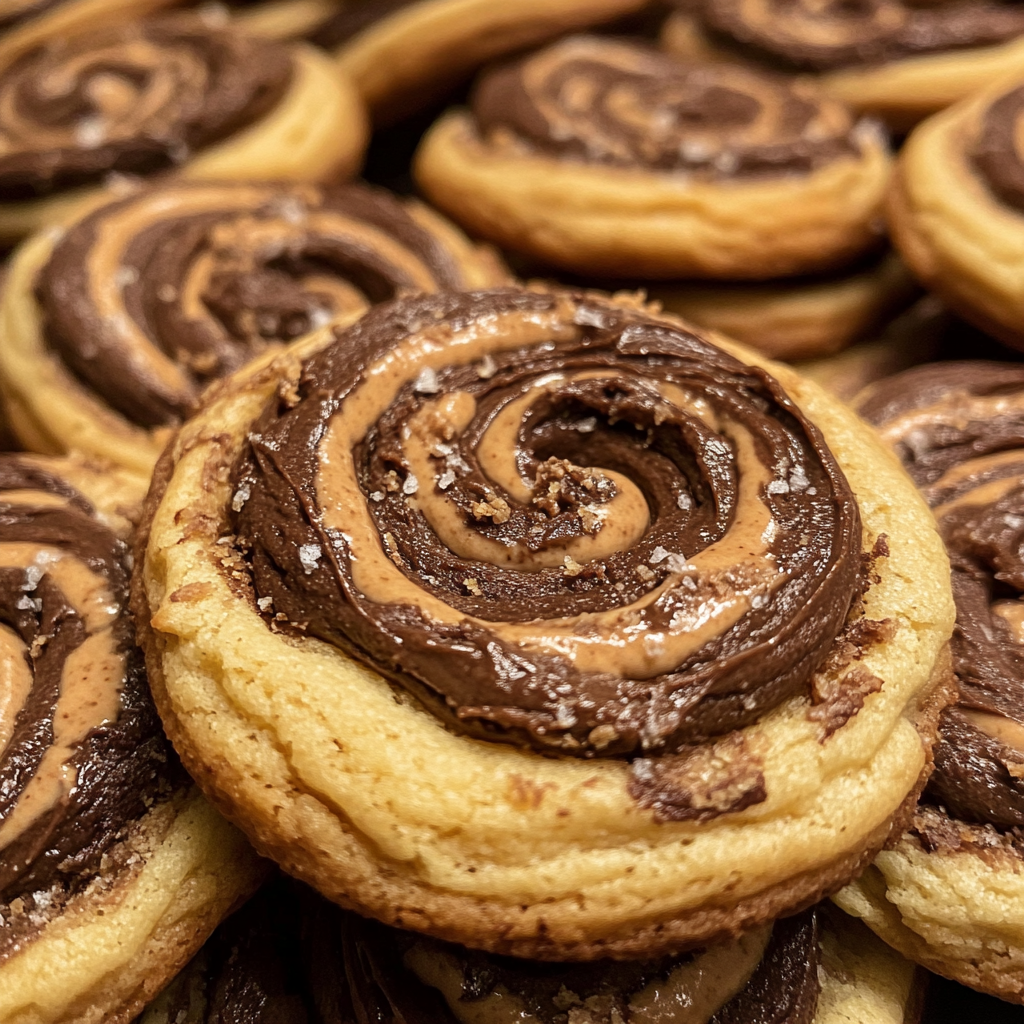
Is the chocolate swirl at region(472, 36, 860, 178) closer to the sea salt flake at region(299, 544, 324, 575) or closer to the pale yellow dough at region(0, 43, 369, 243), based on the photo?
the pale yellow dough at region(0, 43, 369, 243)

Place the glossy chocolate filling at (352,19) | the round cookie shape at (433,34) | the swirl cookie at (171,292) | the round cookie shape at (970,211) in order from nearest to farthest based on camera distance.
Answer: the swirl cookie at (171,292) < the round cookie shape at (970,211) < the round cookie shape at (433,34) < the glossy chocolate filling at (352,19)

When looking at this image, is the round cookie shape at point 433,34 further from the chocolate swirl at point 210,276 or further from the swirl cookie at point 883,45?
the chocolate swirl at point 210,276

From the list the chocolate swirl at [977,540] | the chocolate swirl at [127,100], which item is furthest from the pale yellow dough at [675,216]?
the chocolate swirl at [127,100]

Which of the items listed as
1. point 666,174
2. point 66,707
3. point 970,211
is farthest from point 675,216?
point 66,707

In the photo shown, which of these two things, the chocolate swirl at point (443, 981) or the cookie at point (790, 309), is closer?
the chocolate swirl at point (443, 981)

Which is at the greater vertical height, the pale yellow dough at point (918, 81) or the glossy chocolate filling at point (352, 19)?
the glossy chocolate filling at point (352, 19)

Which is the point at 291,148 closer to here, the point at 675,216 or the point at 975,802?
the point at 675,216

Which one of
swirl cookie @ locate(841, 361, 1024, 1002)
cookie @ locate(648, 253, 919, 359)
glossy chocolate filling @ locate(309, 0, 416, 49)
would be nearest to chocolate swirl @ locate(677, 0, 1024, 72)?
cookie @ locate(648, 253, 919, 359)
